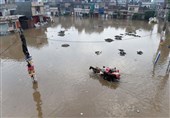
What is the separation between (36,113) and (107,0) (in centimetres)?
6750

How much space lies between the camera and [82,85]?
53.4ft

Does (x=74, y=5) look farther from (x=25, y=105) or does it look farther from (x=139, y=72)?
(x=25, y=105)

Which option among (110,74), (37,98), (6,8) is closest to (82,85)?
(110,74)

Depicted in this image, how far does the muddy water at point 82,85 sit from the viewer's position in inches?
503

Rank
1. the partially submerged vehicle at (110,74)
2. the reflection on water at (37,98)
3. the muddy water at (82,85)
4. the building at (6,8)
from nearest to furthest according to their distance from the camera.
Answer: the reflection on water at (37,98) < the muddy water at (82,85) < the partially submerged vehicle at (110,74) < the building at (6,8)

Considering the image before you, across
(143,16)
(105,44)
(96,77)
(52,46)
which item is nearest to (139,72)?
(96,77)

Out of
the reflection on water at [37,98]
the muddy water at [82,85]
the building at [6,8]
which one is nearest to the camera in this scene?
the reflection on water at [37,98]

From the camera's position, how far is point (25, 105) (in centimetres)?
1333

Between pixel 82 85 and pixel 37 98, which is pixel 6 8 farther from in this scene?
pixel 82 85

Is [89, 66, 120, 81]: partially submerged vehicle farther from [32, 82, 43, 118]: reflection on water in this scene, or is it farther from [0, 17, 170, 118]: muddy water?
[32, 82, 43, 118]: reflection on water

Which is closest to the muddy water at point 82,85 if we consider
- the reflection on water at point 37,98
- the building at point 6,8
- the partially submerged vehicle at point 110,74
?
the reflection on water at point 37,98

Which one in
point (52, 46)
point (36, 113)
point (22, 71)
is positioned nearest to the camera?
point (36, 113)

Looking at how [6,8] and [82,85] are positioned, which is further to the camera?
[6,8]

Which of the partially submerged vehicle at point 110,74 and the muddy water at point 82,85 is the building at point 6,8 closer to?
the muddy water at point 82,85
